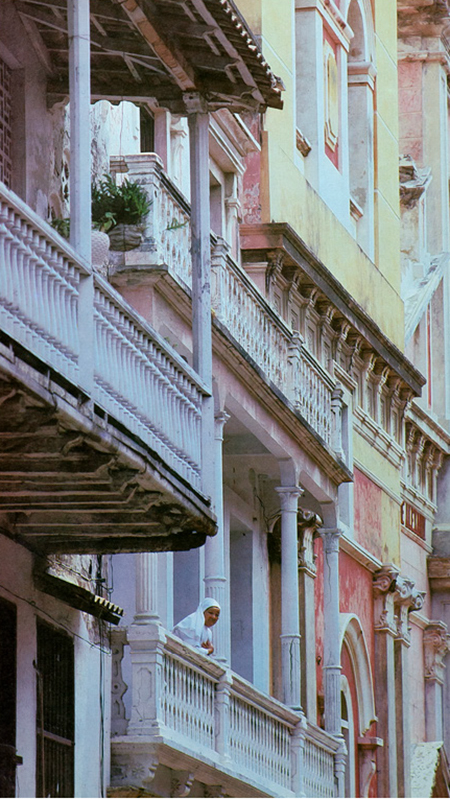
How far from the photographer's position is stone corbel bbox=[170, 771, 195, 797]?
20.5m

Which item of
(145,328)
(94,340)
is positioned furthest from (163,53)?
(94,340)

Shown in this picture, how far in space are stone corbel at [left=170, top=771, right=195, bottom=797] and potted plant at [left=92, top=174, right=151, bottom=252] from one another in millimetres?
4173

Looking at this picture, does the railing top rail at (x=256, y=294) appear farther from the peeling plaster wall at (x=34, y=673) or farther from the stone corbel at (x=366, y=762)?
the stone corbel at (x=366, y=762)

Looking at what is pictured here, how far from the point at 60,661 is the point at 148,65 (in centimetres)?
441

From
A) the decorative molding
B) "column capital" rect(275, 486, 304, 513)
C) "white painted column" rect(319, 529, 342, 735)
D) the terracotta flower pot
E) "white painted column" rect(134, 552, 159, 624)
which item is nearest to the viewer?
"white painted column" rect(134, 552, 159, 624)

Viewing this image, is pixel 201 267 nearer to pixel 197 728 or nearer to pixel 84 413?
Answer: pixel 84 413

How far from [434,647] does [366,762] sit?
7.10 meters

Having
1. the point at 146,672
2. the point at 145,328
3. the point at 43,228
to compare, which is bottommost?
the point at 146,672

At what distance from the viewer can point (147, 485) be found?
16.4m

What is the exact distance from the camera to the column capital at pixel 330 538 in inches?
1033

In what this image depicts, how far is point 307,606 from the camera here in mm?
29016

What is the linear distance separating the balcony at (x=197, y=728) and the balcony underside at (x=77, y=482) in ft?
6.45

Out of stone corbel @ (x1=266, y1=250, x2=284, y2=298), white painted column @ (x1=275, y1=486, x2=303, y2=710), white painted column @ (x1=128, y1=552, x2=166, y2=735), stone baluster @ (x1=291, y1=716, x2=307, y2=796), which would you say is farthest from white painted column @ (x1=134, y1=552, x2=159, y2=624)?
stone corbel @ (x1=266, y1=250, x2=284, y2=298)

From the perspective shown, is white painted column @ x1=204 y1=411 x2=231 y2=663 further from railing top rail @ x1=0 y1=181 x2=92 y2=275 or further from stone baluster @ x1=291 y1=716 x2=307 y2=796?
railing top rail @ x1=0 y1=181 x2=92 y2=275
